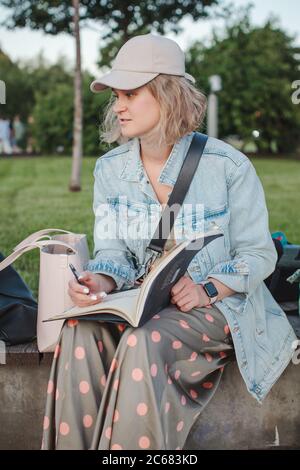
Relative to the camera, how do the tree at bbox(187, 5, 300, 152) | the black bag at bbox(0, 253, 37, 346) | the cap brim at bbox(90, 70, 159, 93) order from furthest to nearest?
the tree at bbox(187, 5, 300, 152) → the black bag at bbox(0, 253, 37, 346) → the cap brim at bbox(90, 70, 159, 93)

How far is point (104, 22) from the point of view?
13.5 m

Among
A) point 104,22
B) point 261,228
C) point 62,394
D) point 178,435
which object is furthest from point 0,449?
point 104,22

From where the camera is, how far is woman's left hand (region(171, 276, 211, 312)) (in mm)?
2459

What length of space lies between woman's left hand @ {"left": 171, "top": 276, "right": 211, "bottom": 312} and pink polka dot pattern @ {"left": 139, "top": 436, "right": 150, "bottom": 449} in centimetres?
→ 50

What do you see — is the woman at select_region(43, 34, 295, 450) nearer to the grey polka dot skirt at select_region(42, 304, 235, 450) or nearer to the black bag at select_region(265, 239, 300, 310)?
the grey polka dot skirt at select_region(42, 304, 235, 450)

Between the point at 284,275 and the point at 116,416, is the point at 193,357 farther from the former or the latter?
the point at 284,275

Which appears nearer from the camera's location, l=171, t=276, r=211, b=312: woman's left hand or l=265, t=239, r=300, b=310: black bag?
l=171, t=276, r=211, b=312: woman's left hand

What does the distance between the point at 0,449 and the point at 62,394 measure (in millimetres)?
778

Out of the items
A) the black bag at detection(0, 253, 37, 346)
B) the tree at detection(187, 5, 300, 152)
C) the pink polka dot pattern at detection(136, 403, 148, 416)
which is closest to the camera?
the pink polka dot pattern at detection(136, 403, 148, 416)

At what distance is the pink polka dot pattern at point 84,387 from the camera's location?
2312mm

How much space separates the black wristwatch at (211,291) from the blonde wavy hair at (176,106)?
61 cm

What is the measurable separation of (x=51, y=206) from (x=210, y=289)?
7.00 m

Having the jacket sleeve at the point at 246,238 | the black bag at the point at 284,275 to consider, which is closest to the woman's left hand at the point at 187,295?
the jacket sleeve at the point at 246,238
